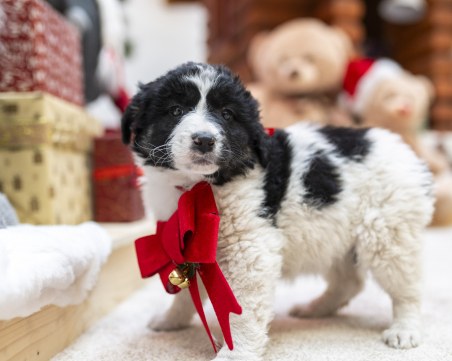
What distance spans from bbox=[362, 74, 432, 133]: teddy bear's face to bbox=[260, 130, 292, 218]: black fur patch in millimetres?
2167

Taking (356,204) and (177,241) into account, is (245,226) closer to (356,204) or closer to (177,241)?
(177,241)

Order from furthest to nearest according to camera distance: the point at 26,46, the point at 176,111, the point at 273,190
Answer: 1. the point at 26,46
2. the point at 273,190
3. the point at 176,111

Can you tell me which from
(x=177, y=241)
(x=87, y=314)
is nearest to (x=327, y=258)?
(x=177, y=241)

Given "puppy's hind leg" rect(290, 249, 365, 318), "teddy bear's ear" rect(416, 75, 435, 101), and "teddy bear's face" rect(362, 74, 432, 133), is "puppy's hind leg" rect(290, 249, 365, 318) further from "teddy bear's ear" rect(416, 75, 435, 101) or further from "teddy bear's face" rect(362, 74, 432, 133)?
"teddy bear's ear" rect(416, 75, 435, 101)

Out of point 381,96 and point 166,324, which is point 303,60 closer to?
point 381,96

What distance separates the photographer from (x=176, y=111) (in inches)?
50.8

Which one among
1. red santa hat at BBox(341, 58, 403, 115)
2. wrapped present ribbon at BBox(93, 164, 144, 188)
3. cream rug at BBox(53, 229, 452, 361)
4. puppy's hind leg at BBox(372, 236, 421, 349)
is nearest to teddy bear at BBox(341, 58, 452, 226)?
red santa hat at BBox(341, 58, 403, 115)

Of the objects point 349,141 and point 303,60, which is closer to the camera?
point 349,141

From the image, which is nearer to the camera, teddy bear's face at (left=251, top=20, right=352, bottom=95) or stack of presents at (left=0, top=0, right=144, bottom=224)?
stack of presents at (left=0, top=0, right=144, bottom=224)

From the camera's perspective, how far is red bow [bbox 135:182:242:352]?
1.27 meters

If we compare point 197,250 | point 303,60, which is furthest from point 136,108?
point 303,60

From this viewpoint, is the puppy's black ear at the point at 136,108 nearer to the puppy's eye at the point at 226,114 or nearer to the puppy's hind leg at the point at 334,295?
the puppy's eye at the point at 226,114

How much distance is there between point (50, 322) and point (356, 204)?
92 centimetres

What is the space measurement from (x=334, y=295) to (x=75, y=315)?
873mm
